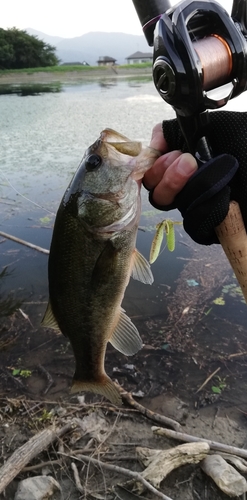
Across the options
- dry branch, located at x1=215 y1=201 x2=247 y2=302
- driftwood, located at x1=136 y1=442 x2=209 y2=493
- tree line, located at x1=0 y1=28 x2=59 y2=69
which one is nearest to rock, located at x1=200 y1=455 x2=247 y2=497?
driftwood, located at x1=136 y1=442 x2=209 y2=493

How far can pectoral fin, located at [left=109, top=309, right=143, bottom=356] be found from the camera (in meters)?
2.34

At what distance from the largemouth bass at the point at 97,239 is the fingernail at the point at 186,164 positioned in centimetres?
23

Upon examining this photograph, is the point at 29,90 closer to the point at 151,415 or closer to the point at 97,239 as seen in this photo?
the point at 151,415

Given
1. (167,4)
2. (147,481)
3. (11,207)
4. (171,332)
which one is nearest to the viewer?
(167,4)

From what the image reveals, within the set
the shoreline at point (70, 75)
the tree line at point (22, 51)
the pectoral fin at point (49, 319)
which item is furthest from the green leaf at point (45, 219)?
the tree line at point (22, 51)

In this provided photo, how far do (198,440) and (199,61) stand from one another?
270 cm

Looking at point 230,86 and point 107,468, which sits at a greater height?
point 230,86

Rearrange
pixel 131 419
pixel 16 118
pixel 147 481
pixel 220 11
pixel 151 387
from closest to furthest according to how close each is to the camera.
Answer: pixel 220 11
pixel 147 481
pixel 131 419
pixel 151 387
pixel 16 118

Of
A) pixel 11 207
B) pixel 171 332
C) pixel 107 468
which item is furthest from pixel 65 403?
pixel 11 207

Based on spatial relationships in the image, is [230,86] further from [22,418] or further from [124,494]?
[22,418]

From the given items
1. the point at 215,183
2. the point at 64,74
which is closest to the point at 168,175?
the point at 215,183

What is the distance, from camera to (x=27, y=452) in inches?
122

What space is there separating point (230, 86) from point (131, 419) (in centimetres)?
288

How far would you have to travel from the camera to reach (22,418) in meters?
3.69
